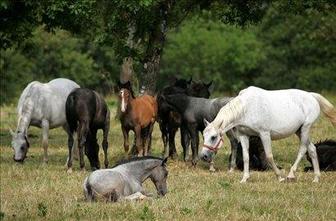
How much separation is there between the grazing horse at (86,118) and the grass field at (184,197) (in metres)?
0.63

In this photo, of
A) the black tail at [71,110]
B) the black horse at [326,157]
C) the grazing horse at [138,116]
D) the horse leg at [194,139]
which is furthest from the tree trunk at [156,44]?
the black horse at [326,157]

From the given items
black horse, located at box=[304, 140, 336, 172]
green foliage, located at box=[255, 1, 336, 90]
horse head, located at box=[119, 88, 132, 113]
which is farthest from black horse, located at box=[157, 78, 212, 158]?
green foliage, located at box=[255, 1, 336, 90]

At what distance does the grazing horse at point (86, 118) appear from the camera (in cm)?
1856

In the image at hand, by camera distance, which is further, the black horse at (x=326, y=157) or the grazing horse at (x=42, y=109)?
the grazing horse at (x=42, y=109)

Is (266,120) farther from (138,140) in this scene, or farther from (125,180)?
(125,180)

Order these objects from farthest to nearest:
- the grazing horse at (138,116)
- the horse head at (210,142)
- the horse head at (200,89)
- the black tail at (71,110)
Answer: the horse head at (200,89) < the grazing horse at (138,116) < the black tail at (71,110) < the horse head at (210,142)

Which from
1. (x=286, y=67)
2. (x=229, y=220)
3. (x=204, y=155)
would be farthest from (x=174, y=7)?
(x=286, y=67)

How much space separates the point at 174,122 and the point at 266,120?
500cm

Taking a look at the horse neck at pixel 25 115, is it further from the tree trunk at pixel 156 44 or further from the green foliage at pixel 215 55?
the green foliage at pixel 215 55

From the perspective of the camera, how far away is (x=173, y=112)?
21031 mm

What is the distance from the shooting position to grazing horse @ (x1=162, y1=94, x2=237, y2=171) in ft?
63.7

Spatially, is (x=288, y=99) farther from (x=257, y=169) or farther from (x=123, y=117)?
(x=123, y=117)

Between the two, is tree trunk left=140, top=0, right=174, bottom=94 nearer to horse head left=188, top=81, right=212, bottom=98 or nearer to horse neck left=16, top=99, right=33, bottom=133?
horse head left=188, top=81, right=212, bottom=98

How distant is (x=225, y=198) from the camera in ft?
43.4
